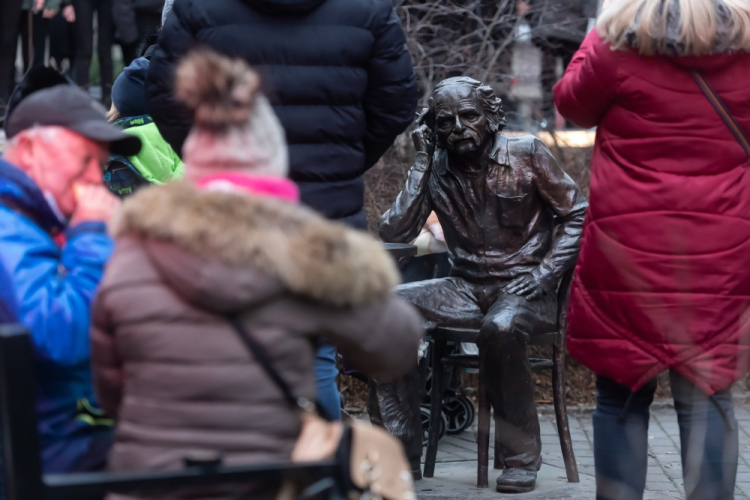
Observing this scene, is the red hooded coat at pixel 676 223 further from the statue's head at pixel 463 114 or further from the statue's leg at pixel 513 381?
the statue's head at pixel 463 114

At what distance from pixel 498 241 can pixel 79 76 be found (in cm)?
511

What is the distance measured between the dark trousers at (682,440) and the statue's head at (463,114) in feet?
5.47

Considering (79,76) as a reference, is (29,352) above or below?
above

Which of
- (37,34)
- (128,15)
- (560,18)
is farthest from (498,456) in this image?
(37,34)

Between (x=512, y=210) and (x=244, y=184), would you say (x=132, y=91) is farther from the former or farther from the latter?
(x=244, y=184)

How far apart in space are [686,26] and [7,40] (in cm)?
659

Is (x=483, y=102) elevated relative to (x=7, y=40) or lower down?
elevated

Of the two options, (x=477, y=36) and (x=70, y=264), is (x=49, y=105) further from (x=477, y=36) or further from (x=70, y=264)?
(x=477, y=36)

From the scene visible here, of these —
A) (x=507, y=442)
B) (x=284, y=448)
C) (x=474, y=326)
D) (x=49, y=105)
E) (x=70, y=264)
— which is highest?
(x=49, y=105)

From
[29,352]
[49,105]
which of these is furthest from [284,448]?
[49,105]

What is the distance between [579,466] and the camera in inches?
230

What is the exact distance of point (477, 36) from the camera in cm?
855

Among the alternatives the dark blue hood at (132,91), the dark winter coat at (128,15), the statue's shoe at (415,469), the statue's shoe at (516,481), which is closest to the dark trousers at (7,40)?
the dark winter coat at (128,15)

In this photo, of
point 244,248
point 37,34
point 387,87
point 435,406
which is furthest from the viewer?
point 37,34
